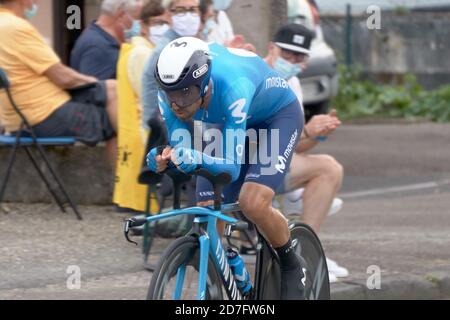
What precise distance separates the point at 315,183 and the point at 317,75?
21.2 ft

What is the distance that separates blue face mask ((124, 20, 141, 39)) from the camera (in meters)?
10.4

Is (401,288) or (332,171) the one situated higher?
(332,171)

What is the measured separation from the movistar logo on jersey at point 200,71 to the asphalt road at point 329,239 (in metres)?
2.01

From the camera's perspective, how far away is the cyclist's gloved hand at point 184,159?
5945 mm

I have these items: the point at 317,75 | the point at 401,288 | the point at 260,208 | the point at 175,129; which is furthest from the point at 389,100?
the point at 175,129

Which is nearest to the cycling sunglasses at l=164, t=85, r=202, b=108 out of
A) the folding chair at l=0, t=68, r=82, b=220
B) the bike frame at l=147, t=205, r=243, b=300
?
the bike frame at l=147, t=205, r=243, b=300

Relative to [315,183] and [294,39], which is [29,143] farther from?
[315,183]

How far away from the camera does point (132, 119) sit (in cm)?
950

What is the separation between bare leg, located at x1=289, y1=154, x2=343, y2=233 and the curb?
2.03 ft

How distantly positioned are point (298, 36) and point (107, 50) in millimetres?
2341

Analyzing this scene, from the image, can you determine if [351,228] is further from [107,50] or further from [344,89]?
[344,89]

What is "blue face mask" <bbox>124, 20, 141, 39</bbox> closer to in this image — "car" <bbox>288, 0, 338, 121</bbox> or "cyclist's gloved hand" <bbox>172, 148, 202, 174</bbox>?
"car" <bbox>288, 0, 338, 121</bbox>

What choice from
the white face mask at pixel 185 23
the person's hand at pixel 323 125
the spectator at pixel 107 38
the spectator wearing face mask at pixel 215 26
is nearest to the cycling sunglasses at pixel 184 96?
the person's hand at pixel 323 125

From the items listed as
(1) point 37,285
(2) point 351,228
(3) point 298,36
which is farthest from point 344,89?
(1) point 37,285
